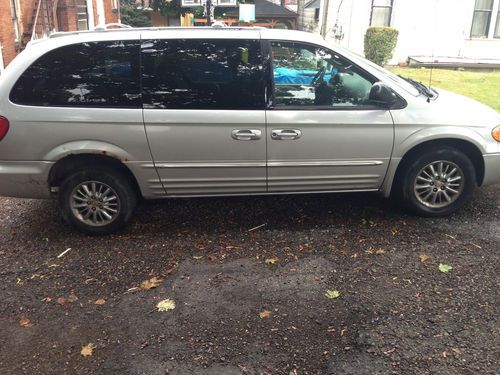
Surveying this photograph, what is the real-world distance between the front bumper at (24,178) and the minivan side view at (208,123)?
0.04 ft

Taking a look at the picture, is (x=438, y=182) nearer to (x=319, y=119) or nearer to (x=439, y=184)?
(x=439, y=184)

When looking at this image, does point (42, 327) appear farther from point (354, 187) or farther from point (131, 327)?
point (354, 187)

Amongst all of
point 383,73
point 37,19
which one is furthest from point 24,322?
point 37,19

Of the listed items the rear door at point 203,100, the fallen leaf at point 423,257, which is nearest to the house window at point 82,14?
the rear door at point 203,100

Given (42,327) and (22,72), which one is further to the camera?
(22,72)

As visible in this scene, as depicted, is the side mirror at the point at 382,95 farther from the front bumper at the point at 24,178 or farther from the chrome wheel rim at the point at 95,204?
the front bumper at the point at 24,178

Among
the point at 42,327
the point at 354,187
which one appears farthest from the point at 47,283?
the point at 354,187

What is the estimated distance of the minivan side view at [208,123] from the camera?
4.29 metres

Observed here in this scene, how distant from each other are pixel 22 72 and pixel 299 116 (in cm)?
239

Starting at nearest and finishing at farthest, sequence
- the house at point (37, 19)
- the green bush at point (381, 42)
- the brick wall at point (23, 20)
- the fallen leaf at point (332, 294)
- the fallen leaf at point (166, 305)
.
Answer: the fallen leaf at point (166, 305) < the fallen leaf at point (332, 294) < the brick wall at point (23, 20) < the house at point (37, 19) < the green bush at point (381, 42)

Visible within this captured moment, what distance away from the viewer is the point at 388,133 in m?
4.57

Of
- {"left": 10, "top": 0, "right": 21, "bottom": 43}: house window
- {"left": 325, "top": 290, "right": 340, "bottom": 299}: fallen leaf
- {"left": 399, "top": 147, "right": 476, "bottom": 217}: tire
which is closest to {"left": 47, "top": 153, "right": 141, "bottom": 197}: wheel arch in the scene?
{"left": 325, "top": 290, "right": 340, "bottom": 299}: fallen leaf

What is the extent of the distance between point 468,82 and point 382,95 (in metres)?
10.5

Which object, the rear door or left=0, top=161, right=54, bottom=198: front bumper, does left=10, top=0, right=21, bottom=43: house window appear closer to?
left=0, top=161, right=54, bottom=198: front bumper
